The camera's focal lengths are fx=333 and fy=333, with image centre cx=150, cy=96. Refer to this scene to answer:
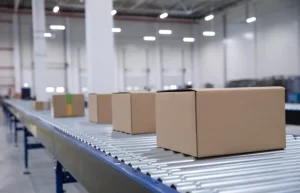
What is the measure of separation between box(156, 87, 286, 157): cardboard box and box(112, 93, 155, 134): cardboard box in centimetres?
49

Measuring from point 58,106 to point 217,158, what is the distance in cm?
290

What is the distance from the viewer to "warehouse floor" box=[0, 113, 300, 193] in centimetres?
414

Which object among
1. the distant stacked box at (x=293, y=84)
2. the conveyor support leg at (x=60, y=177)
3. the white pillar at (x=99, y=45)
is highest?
the white pillar at (x=99, y=45)

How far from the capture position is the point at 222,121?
55.6 inches

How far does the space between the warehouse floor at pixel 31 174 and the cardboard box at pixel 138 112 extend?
54.4 inches

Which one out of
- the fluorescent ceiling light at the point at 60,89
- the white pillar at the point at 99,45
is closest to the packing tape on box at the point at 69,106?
the white pillar at the point at 99,45

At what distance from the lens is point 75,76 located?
1664 cm

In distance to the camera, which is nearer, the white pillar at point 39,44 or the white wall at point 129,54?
the white pillar at point 39,44

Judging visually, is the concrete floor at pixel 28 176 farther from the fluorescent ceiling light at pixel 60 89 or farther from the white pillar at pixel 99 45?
the fluorescent ceiling light at pixel 60 89

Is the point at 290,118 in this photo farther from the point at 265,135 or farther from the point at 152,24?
the point at 152,24

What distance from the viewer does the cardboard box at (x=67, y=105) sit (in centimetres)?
393

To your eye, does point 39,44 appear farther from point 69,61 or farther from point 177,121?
point 177,121

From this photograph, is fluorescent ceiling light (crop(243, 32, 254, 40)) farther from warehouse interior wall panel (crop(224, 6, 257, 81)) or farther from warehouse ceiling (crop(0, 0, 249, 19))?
warehouse ceiling (crop(0, 0, 249, 19))

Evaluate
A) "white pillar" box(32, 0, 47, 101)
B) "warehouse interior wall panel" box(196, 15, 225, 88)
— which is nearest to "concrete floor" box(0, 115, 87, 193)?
"white pillar" box(32, 0, 47, 101)
